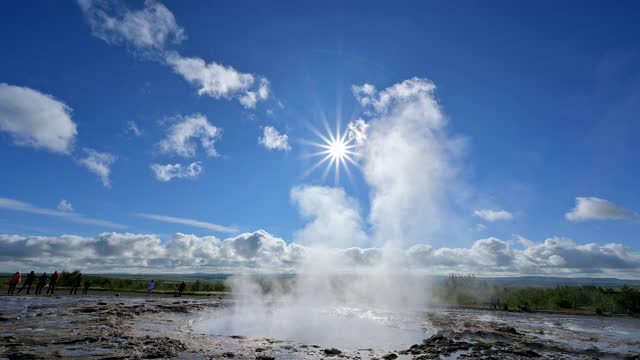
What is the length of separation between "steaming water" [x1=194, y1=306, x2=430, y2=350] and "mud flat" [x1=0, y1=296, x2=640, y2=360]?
0.57 ft

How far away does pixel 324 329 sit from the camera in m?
22.5

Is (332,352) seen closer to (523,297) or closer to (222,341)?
(222,341)

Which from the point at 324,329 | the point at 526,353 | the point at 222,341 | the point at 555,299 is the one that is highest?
the point at 555,299

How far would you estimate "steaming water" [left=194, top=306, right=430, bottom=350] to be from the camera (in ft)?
60.9

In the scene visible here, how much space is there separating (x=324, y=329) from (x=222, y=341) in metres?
7.08

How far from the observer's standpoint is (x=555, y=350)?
17.4 m

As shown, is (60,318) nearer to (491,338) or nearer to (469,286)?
(491,338)

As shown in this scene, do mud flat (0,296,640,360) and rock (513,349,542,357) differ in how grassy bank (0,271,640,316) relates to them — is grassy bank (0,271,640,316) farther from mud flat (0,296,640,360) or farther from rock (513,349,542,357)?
rock (513,349,542,357)

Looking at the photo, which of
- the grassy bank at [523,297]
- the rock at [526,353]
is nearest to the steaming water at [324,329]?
the rock at [526,353]

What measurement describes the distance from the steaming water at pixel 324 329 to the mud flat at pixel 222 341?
6.8 inches

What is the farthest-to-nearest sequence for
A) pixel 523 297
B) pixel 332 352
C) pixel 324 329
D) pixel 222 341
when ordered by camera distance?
→ 1. pixel 523 297
2. pixel 324 329
3. pixel 222 341
4. pixel 332 352

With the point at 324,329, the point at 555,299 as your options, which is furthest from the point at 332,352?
the point at 555,299

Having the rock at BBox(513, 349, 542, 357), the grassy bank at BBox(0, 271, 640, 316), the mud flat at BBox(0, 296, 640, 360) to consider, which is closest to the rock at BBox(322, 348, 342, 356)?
the mud flat at BBox(0, 296, 640, 360)

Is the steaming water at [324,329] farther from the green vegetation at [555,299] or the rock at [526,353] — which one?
the green vegetation at [555,299]
